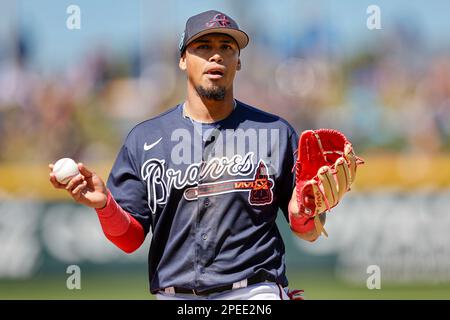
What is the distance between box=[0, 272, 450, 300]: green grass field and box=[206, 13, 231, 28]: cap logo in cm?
514

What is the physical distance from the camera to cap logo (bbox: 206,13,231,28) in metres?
3.86

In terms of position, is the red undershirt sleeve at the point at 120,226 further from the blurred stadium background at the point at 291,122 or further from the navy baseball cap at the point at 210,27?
the blurred stadium background at the point at 291,122

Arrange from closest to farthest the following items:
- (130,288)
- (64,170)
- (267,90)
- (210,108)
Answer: (64,170) → (210,108) → (130,288) → (267,90)

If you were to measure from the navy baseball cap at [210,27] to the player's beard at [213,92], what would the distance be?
250mm

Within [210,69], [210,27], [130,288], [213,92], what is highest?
[210,27]

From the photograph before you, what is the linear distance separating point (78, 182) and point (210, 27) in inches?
37.3

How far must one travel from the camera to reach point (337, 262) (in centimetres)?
902

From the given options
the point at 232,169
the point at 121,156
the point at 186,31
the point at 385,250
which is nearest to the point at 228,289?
the point at 232,169

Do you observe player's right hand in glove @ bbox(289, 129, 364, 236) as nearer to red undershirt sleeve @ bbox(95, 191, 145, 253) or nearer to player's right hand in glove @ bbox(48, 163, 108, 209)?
red undershirt sleeve @ bbox(95, 191, 145, 253)

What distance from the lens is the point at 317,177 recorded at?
12.2 feet

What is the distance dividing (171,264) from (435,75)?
6944mm

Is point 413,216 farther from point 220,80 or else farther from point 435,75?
point 220,80

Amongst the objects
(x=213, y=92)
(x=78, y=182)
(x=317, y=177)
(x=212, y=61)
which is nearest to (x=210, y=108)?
(x=213, y=92)

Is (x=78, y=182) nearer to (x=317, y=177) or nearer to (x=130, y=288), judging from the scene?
(x=317, y=177)
